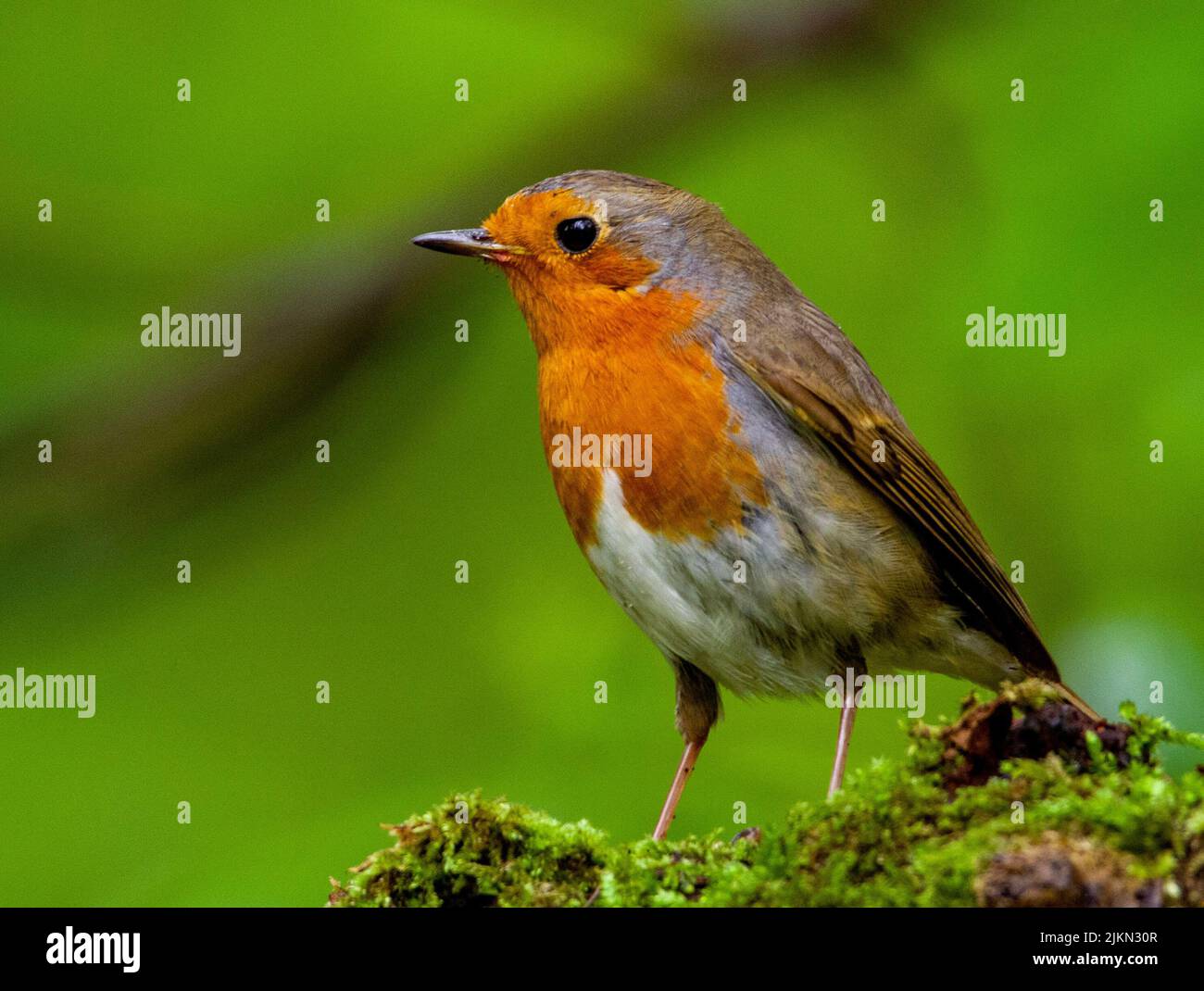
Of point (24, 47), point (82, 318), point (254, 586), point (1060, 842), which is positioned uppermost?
point (24, 47)

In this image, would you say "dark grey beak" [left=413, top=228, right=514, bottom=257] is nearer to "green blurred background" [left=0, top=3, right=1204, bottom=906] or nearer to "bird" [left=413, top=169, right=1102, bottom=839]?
"bird" [left=413, top=169, right=1102, bottom=839]

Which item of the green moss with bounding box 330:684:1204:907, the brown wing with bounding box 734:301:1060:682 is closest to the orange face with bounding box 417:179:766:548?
the brown wing with bounding box 734:301:1060:682

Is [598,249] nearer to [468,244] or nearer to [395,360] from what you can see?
[468,244]

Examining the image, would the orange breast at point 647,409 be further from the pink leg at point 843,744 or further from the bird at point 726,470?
the pink leg at point 843,744

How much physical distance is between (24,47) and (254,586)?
2.21 m

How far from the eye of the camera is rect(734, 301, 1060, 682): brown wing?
4.20 m

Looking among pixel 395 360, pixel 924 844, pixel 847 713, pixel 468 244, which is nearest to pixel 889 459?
pixel 847 713

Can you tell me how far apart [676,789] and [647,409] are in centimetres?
113

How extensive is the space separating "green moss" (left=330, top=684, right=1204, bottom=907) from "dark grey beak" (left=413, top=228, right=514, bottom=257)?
75.8 inches

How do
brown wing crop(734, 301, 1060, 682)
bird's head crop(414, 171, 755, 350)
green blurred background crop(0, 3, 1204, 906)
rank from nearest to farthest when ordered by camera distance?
brown wing crop(734, 301, 1060, 682) → bird's head crop(414, 171, 755, 350) → green blurred background crop(0, 3, 1204, 906)

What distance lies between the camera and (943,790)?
289 cm

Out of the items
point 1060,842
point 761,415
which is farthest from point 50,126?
point 1060,842

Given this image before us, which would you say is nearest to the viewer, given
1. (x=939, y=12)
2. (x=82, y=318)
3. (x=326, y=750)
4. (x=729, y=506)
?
→ (x=729, y=506)

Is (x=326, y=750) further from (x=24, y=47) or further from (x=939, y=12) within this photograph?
(x=939, y=12)
